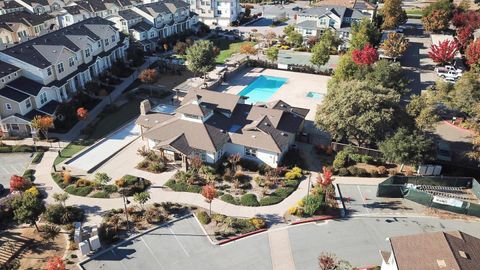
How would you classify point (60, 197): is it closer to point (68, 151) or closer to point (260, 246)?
point (68, 151)

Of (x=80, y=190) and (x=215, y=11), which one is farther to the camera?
(x=215, y=11)

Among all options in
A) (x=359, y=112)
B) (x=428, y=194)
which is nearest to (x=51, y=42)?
(x=359, y=112)

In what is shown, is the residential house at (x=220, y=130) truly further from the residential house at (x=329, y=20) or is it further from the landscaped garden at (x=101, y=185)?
the residential house at (x=329, y=20)

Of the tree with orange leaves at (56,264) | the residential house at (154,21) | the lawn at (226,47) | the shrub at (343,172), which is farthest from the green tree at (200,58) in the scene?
the tree with orange leaves at (56,264)

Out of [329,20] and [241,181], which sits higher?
[329,20]

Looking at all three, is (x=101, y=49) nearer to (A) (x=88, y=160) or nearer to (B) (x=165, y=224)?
(A) (x=88, y=160)

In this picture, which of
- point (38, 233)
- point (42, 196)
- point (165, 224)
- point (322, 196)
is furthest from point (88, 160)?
point (322, 196)

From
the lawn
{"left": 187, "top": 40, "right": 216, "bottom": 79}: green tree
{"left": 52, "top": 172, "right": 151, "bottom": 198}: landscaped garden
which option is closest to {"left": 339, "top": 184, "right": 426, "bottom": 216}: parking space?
{"left": 52, "top": 172, "right": 151, "bottom": 198}: landscaped garden

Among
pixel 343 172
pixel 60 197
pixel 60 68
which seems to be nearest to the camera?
pixel 60 197
